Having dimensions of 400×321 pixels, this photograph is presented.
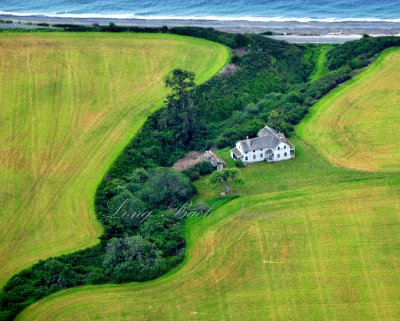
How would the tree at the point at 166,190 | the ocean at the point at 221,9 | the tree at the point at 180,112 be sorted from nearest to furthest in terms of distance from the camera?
the tree at the point at 166,190 → the tree at the point at 180,112 → the ocean at the point at 221,9

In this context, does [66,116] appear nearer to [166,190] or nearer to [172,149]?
[172,149]

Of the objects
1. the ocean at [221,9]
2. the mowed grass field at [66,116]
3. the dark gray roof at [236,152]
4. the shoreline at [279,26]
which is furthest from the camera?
the ocean at [221,9]

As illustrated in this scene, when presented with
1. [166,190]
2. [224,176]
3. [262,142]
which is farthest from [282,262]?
[262,142]

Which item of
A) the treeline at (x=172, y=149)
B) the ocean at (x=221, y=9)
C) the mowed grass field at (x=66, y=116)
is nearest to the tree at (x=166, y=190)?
the treeline at (x=172, y=149)

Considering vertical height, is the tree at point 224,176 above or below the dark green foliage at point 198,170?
above

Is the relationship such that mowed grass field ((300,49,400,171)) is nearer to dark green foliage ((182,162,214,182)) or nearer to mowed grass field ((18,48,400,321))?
mowed grass field ((18,48,400,321))

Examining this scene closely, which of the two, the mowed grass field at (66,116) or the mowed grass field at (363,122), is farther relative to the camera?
the mowed grass field at (363,122)

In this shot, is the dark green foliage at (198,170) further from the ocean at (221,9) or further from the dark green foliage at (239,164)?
the ocean at (221,9)

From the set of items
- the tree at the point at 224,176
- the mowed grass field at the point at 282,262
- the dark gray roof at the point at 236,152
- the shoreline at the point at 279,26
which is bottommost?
the mowed grass field at the point at 282,262
